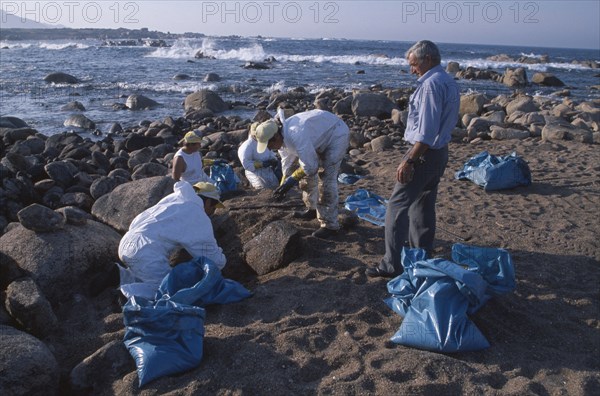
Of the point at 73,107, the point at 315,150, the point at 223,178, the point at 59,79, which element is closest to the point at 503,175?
the point at 315,150

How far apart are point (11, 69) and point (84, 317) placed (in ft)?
88.8

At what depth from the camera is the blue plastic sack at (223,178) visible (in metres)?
6.94

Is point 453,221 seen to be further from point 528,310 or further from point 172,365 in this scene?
point 172,365

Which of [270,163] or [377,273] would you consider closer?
[377,273]

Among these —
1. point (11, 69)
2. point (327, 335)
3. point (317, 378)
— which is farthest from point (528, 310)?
point (11, 69)

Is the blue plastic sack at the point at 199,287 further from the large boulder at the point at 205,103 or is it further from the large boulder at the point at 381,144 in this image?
the large boulder at the point at 205,103

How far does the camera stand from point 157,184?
6000 millimetres

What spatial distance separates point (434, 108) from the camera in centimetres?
367

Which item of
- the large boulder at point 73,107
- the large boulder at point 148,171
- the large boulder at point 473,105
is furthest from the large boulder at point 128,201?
the large boulder at point 73,107

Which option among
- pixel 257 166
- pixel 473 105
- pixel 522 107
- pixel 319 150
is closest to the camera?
pixel 319 150

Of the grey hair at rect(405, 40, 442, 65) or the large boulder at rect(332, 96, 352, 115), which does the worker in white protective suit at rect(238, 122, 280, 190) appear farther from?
the large boulder at rect(332, 96, 352, 115)

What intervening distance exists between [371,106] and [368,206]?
863 centimetres

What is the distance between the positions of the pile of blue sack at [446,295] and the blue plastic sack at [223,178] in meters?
3.65

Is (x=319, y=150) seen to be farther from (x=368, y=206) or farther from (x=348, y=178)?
(x=348, y=178)
